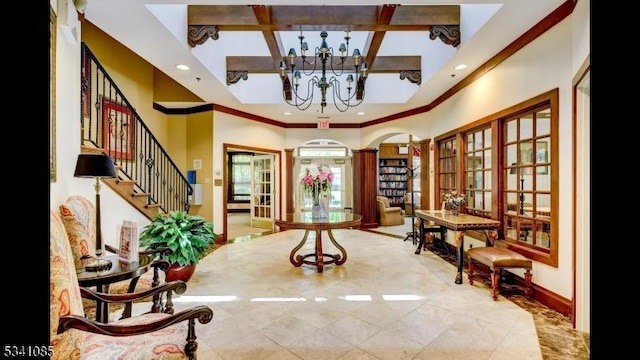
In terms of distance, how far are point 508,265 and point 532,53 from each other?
2225mm

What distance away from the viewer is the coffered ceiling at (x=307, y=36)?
2838 mm

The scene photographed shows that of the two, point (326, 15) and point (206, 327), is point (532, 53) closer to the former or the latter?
point (326, 15)

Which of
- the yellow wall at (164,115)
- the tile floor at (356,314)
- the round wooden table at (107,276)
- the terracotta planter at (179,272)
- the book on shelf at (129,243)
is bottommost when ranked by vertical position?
the tile floor at (356,314)

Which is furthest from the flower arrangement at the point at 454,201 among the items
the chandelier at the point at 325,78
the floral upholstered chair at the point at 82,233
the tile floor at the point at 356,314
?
the floral upholstered chair at the point at 82,233

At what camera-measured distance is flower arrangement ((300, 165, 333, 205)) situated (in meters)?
4.49

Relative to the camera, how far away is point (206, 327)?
259 centimetres

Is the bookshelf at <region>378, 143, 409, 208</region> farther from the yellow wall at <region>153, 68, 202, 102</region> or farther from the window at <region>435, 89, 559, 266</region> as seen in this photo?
the yellow wall at <region>153, 68, 202, 102</region>

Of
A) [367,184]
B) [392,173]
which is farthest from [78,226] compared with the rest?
[392,173]

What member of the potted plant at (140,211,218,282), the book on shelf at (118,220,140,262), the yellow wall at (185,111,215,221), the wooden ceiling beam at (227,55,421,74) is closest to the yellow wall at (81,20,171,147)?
the yellow wall at (185,111,215,221)

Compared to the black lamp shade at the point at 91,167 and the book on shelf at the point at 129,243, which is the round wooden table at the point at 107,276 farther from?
the black lamp shade at the point at 91,167

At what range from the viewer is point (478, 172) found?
4434 millimetres

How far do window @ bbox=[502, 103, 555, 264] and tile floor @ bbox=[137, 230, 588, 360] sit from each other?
0.80 meters

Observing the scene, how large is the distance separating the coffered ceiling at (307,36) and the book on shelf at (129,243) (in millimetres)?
1954

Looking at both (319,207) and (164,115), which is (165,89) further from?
(319,207)
